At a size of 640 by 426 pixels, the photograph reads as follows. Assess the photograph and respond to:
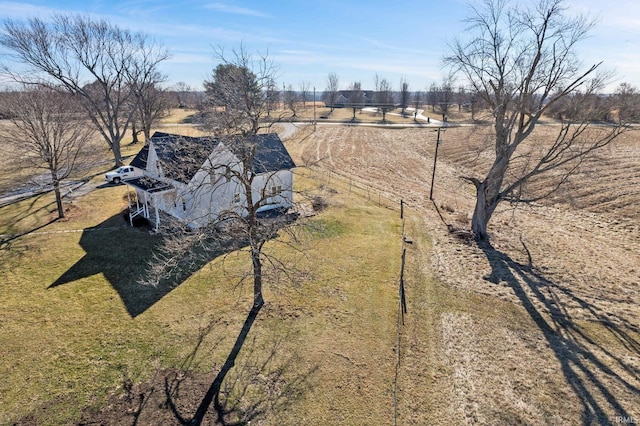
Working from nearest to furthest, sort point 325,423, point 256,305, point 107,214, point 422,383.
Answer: point 325,423, point 422,383, point 256,305, point 107,214

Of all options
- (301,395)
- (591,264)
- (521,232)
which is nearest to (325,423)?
(301,395)

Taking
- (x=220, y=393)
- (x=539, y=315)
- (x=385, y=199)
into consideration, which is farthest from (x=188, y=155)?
(x=539, y=315)

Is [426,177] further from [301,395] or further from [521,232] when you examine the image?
Result: [301,395]

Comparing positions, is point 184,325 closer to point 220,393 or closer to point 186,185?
point 220,393

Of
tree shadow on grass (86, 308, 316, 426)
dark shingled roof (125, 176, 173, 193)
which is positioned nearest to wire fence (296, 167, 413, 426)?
tree shadow on grass (86, 308, 316, 426)

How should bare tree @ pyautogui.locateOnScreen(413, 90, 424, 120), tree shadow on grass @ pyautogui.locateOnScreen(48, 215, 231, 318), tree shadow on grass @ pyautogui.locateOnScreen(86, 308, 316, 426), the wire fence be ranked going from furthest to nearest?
1. bare tree @ pyautogui.locateOnScreen(413, 90, 424, 120)
2. tree shadow on grass @ pyautogui.locateOnScreen(48, 215, 231, 318)
3. the wire fence
4. tree shadow on grass @ pyautogui.locateOnScreen(86, 308, 316, 426)

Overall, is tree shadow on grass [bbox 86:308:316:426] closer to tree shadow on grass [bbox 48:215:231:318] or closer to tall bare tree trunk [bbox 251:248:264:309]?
tall bare tree trunk [bbox 251:248:264:309]
